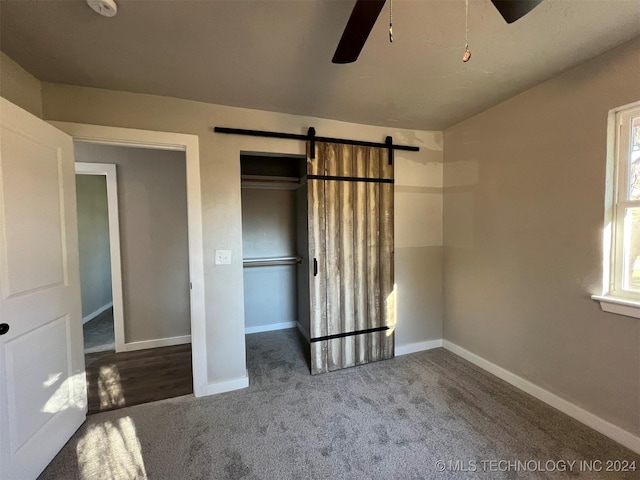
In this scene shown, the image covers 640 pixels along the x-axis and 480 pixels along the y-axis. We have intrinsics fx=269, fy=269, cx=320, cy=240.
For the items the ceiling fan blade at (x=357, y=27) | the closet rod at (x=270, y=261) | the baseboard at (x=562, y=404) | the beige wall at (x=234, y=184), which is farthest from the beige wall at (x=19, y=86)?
the baseboard at (x=562, y=404)

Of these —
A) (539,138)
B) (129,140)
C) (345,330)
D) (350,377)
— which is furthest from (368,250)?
(129,140)

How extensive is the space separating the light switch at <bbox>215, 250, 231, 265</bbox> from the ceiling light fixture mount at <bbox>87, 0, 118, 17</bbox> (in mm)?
1565

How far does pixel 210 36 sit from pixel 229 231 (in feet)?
4.46

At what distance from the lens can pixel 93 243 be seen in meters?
4.54

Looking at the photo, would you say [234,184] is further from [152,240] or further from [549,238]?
[549,238]

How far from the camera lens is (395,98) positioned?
222 centimetres

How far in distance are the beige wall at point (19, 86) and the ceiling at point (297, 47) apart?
0.06 meters

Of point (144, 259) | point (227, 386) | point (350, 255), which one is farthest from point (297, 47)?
point (144, 259)

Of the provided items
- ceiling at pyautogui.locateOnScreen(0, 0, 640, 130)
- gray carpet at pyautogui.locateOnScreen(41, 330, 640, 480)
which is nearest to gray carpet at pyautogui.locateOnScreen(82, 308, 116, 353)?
gray carpet at pyautogui.locateOnScreen(41, 330, 640, 480)

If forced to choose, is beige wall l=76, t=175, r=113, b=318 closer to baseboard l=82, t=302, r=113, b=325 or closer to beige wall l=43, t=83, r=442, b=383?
baseboard l=82, t=302, r=113, b=325

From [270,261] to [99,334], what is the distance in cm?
254

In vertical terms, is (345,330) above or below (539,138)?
below

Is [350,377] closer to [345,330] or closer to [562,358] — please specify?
[345,330]

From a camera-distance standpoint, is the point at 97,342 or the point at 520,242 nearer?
the point at 520,242
